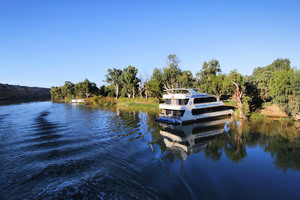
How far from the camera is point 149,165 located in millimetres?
12258

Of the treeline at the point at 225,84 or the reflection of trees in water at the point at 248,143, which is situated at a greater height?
the treeline at the point at 225,84

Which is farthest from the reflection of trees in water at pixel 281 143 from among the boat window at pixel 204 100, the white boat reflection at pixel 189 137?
the boat window at pixel 204 100

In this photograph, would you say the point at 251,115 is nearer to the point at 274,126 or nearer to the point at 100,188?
the point at 274,126

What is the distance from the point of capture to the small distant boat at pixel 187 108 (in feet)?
86.6

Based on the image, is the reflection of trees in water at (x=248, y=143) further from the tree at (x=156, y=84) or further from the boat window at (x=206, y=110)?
the tree at (x=156, y=84)

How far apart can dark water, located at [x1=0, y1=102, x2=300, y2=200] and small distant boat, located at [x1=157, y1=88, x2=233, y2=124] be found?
6.00 meters

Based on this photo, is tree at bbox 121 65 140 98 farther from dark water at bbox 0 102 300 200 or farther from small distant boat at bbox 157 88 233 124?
dark water at bbox 0 102 300 200

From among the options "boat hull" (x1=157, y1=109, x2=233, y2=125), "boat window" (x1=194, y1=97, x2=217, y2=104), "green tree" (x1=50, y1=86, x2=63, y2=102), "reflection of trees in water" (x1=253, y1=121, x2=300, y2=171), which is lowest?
"reflection of trees in water" (x1=253, y1=121, x2=300, y2=171)

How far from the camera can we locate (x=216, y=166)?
1223 cm

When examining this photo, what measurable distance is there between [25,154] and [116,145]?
25.5 feet

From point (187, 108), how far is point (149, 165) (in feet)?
52.3

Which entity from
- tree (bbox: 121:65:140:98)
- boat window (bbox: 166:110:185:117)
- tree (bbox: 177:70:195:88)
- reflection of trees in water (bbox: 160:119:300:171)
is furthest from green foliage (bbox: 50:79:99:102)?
reflection of trees in water (bbox: 160:119:300:171)

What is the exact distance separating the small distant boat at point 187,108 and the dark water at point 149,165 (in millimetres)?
6005

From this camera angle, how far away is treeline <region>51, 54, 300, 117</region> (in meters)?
25.8
